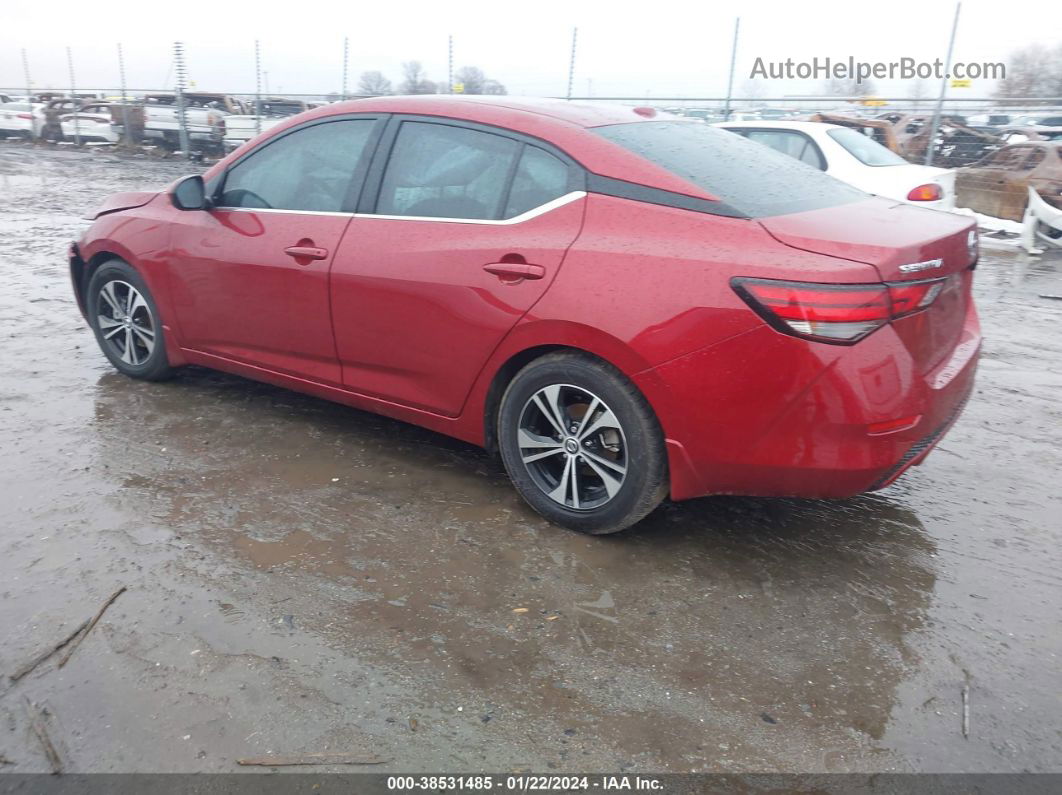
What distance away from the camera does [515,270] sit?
322 cm

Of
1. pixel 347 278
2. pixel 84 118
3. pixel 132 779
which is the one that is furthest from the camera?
pixel 84 118

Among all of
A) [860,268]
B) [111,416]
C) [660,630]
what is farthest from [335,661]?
[111,416]

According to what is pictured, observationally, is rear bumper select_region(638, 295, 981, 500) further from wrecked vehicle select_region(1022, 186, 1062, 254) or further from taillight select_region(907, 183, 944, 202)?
wrecked vehicle select_region(1022, 186, 1062, 254)

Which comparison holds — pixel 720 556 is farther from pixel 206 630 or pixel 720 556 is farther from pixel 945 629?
pixel 206 630

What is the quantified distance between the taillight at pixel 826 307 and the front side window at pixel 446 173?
3.84ft

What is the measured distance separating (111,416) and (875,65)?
17634mm

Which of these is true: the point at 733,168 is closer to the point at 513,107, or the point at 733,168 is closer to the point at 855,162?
the point at 513,107

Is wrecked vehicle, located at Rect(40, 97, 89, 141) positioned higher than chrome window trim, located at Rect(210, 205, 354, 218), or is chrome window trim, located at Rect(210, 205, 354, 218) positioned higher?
chrome window trim, located at Rect(210, 205, 354, 218)

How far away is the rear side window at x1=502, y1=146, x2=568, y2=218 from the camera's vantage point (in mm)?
3268

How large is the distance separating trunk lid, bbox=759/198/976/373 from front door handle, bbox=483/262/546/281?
82 centimetres

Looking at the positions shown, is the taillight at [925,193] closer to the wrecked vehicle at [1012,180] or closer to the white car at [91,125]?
the wrecked vehicle at [1012,180]

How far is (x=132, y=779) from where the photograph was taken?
211 centimetres

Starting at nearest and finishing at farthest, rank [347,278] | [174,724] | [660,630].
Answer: [174,724], [660,630], [347,278]

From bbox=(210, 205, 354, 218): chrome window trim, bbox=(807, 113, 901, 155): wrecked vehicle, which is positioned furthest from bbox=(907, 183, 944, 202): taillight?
bbox=(210, 205, 354, 218): chrome window trim
